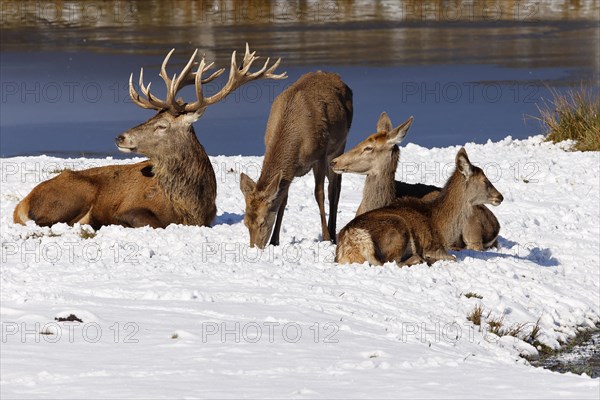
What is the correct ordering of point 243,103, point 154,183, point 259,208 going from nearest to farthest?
point 259,208
point 154,183
point 243,103

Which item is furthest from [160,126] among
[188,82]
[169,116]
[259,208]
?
[259,208]

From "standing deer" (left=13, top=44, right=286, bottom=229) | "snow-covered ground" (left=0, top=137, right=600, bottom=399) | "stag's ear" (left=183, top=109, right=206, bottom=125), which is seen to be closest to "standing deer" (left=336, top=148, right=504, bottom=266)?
"snow-covered ground" (left=0, top=137, right=600, bottom=399)

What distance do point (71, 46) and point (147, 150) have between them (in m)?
21.1

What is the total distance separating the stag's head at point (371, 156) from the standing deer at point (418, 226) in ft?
2.15

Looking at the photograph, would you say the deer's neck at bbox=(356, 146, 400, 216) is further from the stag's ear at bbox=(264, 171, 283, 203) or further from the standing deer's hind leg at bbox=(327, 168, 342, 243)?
the stag's ear at bbox=(264, 171, 283, 203)

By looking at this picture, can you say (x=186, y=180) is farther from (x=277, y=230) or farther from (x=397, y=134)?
(x=397, y=134)

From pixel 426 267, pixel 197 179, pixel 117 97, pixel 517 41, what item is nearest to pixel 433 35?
pixel 517 41

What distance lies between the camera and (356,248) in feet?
34.8

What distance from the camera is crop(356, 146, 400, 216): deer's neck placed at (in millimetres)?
12000

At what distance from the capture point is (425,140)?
69.5 feet

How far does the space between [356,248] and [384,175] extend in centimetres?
159

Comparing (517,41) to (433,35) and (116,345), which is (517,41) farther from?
(116,345)

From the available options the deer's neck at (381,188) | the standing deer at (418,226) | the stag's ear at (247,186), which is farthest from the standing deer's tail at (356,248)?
the deer's neck at (381,188)

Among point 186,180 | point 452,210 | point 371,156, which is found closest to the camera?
point 452,210
